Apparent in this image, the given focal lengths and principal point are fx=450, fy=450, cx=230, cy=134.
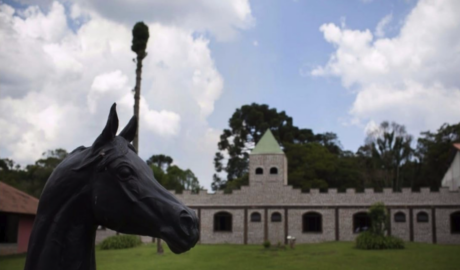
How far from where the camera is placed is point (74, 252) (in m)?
2.01

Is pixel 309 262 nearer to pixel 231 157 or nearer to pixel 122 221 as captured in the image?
pixel 122 221

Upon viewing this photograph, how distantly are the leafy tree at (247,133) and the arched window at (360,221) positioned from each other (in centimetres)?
1991

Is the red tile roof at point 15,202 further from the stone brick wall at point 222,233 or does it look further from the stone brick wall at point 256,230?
the stone brick wall at point 256,230

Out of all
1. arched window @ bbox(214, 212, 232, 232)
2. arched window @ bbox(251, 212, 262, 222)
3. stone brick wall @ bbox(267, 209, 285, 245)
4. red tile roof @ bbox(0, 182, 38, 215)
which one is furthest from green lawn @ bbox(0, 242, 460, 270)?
arched window @ bbox(214, 212, 232, 232)

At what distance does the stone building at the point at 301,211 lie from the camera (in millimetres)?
27281

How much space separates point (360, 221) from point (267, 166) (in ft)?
22.5

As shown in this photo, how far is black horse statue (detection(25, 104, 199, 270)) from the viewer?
1.98 metres

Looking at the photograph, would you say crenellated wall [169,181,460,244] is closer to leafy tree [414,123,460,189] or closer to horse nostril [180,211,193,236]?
leafy tree [414,123,460,189]

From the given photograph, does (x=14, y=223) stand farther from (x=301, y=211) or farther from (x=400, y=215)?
(x=400, y=215)

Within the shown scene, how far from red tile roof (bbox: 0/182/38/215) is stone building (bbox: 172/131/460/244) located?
33.0 feet

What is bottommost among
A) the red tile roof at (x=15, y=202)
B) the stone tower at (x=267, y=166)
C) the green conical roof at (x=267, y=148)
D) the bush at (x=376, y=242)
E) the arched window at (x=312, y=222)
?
the bush at (x=376, y=242)

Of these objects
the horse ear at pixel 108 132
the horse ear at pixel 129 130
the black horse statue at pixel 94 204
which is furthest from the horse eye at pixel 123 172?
the horse ear at pixel 129 130

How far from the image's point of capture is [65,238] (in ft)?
6.63

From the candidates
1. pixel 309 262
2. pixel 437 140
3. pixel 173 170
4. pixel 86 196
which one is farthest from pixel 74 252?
pixel 173 170
